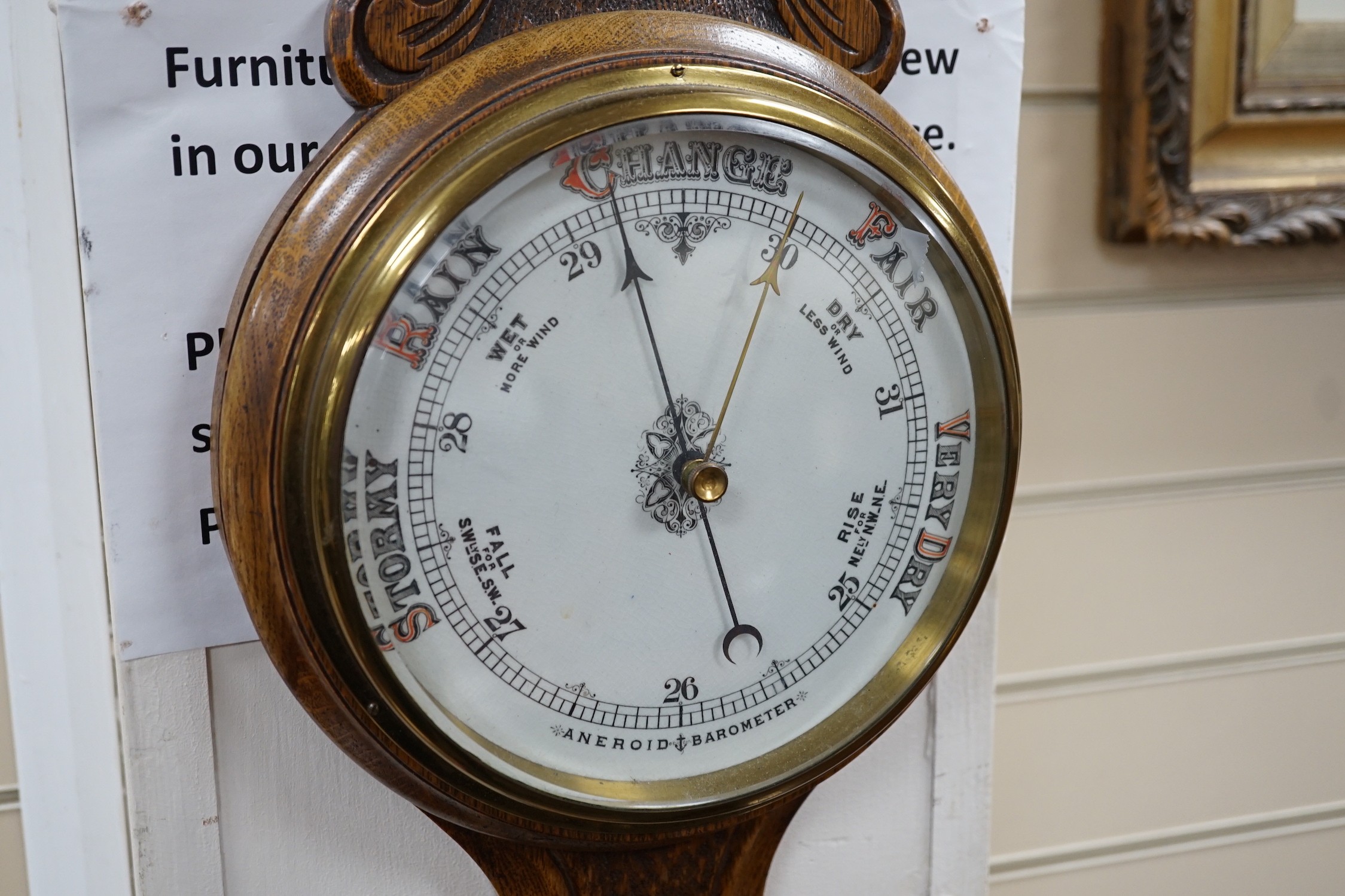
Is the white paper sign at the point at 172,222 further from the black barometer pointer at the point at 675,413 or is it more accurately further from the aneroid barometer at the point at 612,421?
the black barometer pointer at the point at 675,413

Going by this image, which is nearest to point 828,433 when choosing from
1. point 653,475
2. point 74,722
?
point 653,475

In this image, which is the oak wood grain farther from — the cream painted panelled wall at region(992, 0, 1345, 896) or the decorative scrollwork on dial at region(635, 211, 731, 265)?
the cream painted panelled wall at region(992, 0, 1345, 896)

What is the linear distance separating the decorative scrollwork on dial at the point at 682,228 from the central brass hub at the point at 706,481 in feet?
0.32

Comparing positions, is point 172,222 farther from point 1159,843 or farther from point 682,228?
point 1159,843

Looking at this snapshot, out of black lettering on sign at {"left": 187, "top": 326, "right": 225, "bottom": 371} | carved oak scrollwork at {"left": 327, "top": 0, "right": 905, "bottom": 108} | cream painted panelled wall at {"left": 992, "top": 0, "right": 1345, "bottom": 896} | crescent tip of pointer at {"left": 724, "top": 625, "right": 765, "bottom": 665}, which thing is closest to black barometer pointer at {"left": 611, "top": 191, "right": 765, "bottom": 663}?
crescent tip of pointer at {"left": 724, "top": 625, "right": 765, "bottom": 665}

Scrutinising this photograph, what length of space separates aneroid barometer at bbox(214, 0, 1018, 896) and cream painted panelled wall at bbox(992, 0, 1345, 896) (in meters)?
0.41

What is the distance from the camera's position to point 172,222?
551 mm

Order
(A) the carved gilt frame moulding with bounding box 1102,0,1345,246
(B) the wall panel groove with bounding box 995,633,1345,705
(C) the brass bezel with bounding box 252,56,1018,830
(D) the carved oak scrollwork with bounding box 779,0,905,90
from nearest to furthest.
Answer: (C) the brass bezel with bounding box 252,56,1018,830 < (D) the carved oak scrollwork with bounding box 779,0,905,90 < (A) the carved gilt frame moulding with bounding box 1102,0,1345,246 < (B) the wall panel groove with bounding box 995,633,1345,705

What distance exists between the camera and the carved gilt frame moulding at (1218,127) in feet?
2.93

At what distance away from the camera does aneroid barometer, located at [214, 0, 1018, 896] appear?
49 cm

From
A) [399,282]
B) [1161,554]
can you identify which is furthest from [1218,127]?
[399,282]

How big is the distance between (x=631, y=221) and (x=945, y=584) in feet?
0.87

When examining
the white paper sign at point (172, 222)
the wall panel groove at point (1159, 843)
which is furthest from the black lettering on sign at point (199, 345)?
the wall panel groove at point (1159, 843)

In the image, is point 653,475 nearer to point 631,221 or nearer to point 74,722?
point 631,221
